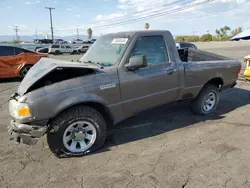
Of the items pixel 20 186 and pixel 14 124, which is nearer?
pixel 20 186

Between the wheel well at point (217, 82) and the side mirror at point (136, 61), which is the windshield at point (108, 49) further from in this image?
the wheel well at point (217, 82)

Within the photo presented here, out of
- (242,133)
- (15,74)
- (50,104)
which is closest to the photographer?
(50,104)

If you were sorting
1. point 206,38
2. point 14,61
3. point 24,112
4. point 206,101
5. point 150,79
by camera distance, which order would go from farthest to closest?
point 206,38 → point 14,61 → point 206,101 → point 150,79 → point 24,112

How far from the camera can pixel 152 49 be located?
13.0ft

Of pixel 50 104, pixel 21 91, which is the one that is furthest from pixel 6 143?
pixel 50 104

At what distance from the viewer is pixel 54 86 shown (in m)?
3.03

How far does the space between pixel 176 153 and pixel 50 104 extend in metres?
2.01

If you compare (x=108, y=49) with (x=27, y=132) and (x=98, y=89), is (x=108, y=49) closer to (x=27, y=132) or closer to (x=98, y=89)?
(x=98, y=89)

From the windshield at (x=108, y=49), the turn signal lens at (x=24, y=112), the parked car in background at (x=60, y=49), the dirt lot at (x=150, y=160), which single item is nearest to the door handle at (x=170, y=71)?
the windshield at (x=108, y=49)

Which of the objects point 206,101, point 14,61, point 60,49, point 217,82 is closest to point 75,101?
point 206,101

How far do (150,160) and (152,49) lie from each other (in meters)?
1.94

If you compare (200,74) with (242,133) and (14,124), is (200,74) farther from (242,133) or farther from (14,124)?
(14,124)

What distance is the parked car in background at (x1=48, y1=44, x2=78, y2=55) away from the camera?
3269cm

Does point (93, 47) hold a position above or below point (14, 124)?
above
